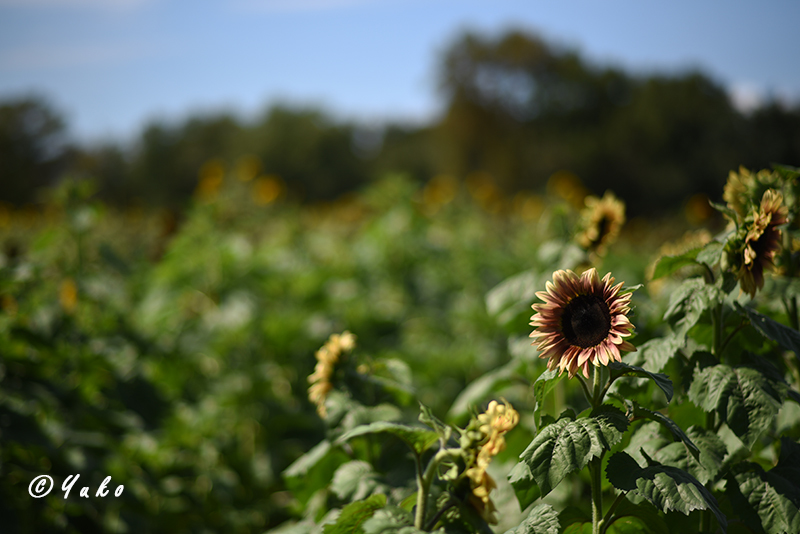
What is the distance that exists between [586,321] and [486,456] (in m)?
0.31

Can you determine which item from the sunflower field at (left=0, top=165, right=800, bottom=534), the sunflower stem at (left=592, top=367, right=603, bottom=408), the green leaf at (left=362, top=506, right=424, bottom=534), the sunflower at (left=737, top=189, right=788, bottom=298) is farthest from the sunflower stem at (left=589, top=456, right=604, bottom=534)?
the sunflower at (left=737, top=189, right=788, bottom=298)

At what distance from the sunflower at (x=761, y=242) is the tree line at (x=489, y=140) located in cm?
216

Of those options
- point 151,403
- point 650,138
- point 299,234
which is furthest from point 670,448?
point 650,138

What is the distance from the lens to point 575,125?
1551 centimetres

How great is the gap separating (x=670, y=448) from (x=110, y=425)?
238cm

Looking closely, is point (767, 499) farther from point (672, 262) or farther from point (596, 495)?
point (672, 262)

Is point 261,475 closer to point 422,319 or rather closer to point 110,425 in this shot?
point 110,425

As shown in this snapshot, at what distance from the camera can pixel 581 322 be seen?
108 centimetres

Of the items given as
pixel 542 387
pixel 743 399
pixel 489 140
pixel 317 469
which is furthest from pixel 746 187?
pixel 489 140

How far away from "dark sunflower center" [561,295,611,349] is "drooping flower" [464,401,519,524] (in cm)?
20

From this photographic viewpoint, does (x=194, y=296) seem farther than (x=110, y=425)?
Yes

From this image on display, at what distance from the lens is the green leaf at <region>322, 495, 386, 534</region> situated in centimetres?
111
